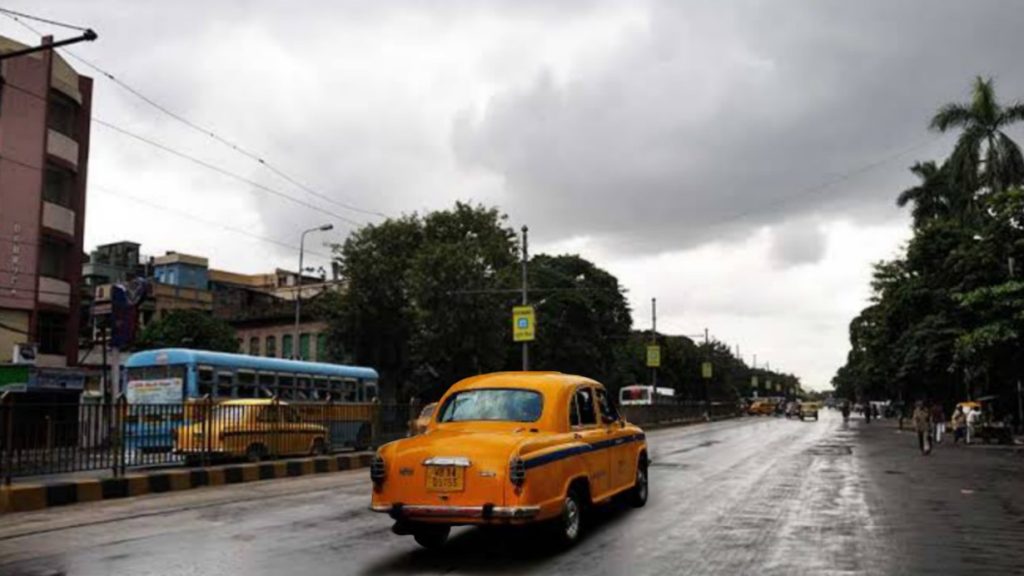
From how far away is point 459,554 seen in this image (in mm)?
8695

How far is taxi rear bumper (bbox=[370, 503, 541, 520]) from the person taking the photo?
26.3ft

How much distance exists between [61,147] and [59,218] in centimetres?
289

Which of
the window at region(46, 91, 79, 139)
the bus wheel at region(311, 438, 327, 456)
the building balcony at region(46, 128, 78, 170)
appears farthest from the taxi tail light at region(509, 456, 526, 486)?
the window at region(46, 91, 79, 139)

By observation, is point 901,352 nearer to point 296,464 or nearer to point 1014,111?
point 1014,111

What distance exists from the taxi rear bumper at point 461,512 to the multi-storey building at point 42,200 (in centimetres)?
2973

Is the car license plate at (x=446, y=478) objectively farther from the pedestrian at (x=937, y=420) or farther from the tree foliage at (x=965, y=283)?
the pedestrian at (x=937, y=420)

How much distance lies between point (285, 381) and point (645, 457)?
15987 mm

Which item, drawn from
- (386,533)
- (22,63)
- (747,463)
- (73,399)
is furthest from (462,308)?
(386,533)

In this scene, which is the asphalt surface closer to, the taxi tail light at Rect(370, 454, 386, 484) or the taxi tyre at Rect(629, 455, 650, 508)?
the taxi tyre at Rect(629, 455, 650, 508)

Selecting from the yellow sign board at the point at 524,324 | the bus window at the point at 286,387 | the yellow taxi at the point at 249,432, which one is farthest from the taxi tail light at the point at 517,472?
the yellow sign board at the point at 524,324

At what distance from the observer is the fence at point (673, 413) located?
168 ft

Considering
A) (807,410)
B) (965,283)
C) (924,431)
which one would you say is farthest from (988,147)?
(807,410)

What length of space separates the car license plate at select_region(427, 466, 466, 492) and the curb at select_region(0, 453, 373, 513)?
798 cm

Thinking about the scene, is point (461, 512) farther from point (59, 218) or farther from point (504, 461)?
point (59, 218)
